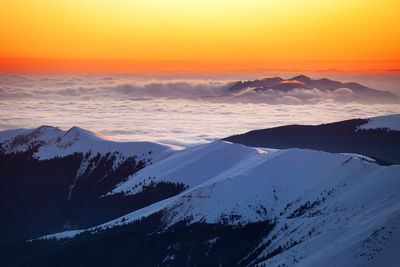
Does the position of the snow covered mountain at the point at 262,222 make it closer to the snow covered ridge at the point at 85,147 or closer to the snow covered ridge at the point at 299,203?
the snow covered ridge at the point at 299,203

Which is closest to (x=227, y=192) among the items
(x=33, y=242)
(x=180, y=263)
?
(x=180, y=263)

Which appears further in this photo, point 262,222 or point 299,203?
point 299,203

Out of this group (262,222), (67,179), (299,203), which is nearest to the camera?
(262,222)

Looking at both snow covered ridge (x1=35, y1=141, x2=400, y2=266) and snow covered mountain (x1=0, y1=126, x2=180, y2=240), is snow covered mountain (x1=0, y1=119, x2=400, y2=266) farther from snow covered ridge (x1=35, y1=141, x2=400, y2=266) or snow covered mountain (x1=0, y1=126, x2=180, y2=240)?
snow covered mountain (x1=0, y1=126, x2=180, y2=240)

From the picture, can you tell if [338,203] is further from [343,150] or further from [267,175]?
[343,150]

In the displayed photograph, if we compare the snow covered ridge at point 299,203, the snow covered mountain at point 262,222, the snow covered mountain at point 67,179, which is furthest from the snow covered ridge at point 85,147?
the snow covered mountain at point 262,222

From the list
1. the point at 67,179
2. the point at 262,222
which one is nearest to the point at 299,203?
the point at 262,222

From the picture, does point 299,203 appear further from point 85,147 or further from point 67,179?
point 85,147
